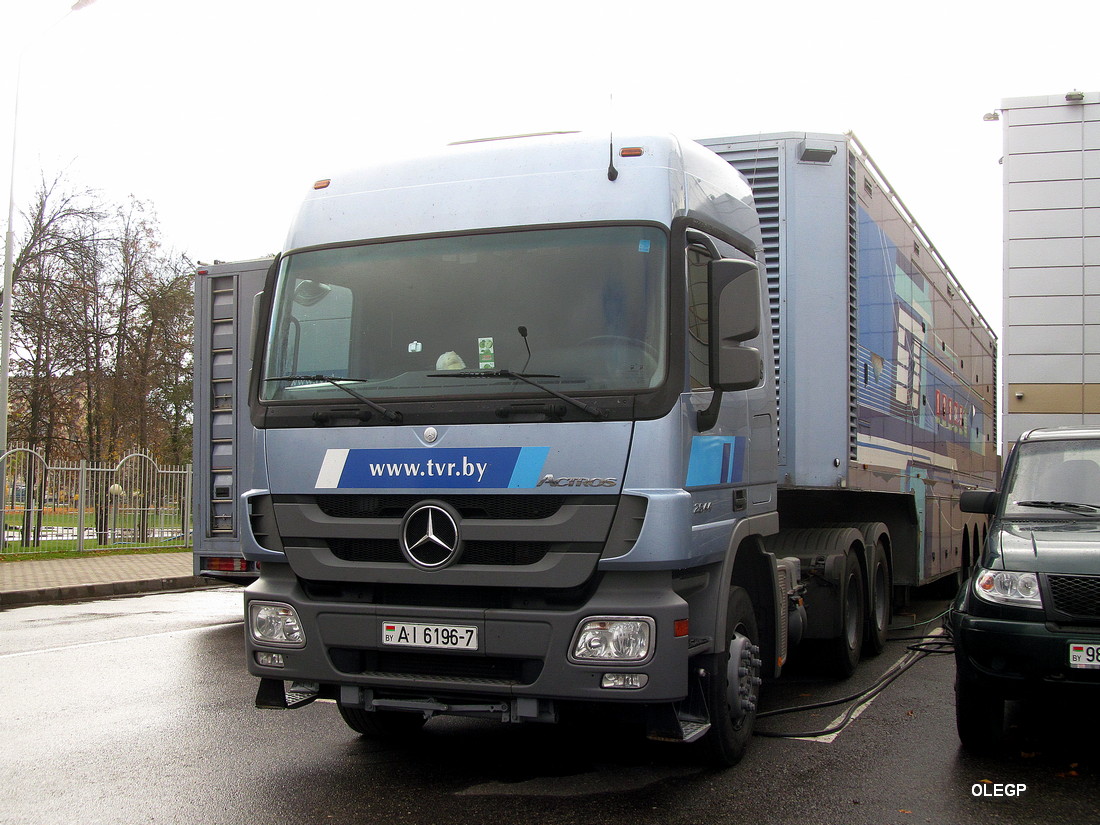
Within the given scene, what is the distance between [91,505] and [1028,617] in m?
18.7

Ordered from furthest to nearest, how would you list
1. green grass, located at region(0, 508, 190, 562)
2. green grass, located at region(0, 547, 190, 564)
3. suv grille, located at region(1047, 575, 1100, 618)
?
1. green grass, located at region(0, 508, 190, 562)
2. green grass, located at region(0, 547, 190, 564)
3. suv grille, located at region(1047, 575, 1100, 618)

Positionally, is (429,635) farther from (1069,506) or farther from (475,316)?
(1069,506)

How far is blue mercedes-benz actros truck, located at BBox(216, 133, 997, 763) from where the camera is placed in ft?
15.3

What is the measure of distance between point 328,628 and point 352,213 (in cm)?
204

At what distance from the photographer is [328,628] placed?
4.95 metres

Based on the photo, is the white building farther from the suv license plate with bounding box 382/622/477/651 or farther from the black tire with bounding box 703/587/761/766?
the suv license plate with bounding box 382/622/477/651

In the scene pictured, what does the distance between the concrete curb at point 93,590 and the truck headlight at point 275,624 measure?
→ 28.0 feet

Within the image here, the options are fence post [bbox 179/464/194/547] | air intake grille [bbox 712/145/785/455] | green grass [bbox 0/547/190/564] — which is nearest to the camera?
air intake grille [bbox 712/145/785/455]

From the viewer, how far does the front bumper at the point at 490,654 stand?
4.58 metres

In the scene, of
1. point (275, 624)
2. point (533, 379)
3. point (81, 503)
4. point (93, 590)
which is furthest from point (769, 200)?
point (81, 503)

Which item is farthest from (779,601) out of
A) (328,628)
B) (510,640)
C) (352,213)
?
(352,213)

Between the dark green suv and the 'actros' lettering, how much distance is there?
223 centimetres

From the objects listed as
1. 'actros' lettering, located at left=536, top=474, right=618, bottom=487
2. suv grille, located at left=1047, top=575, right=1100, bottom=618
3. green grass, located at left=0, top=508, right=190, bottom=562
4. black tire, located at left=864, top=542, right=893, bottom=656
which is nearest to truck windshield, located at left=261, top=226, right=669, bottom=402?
'actros' lettering, located at left=536, top=474, right=618, bottom=487

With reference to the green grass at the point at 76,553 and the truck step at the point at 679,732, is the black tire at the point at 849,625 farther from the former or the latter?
the green grass at the point at 76,553
